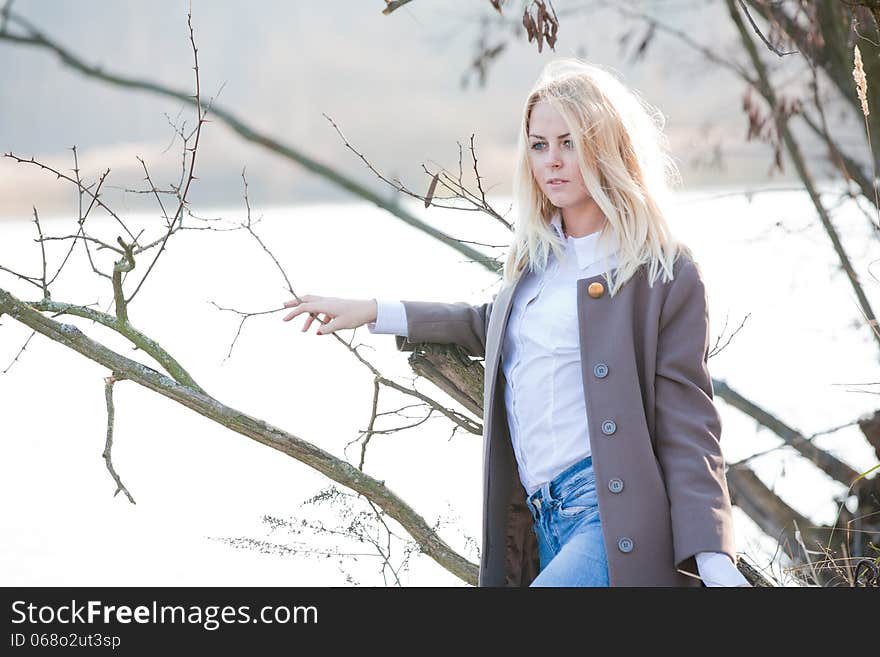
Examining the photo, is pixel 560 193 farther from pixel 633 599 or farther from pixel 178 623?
pixel 178 623

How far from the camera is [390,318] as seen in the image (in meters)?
1.78

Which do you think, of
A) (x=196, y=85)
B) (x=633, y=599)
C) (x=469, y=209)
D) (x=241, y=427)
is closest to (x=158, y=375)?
(x=241, y=427)

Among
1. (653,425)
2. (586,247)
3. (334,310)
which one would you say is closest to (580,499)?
(653,425)

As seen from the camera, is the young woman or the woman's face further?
the woman's face

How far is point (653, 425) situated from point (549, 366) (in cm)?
19

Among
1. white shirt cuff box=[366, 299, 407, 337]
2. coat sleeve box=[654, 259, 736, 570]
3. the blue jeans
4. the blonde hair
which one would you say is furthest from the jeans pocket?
white shirt cuff box=[366, 299, 407, 337]

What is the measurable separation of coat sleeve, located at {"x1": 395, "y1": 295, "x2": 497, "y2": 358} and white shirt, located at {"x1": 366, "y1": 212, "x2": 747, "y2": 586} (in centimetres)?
15

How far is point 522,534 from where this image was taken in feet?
5.64

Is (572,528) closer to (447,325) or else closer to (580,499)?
(580,499)

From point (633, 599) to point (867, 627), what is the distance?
1.21 feet

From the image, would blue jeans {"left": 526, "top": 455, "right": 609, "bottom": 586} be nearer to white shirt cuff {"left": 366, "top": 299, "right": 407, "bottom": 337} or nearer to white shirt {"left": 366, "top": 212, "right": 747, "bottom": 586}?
white shirt {"left": 366, "top": 212, "right": 747, "bottom": 586}

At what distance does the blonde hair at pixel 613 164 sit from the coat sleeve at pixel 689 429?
0.07 m

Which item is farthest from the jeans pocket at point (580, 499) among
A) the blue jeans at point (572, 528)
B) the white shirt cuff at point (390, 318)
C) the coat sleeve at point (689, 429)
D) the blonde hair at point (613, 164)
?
the white shirt cuff at point (390, 318)

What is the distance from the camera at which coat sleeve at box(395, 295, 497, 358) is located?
1.78 meters
